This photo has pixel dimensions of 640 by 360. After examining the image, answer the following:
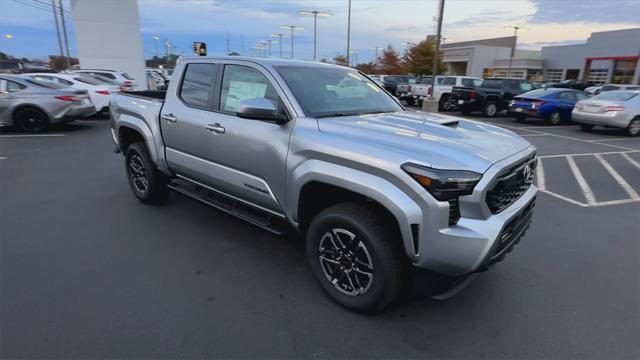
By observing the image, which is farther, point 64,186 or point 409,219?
point 64,186

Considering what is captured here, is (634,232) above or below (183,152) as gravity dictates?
below

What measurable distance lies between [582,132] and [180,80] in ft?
45.1

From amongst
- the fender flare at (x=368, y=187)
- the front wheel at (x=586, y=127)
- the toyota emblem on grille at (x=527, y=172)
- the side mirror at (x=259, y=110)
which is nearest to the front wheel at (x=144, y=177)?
the side mirror at (x=259, y=110)

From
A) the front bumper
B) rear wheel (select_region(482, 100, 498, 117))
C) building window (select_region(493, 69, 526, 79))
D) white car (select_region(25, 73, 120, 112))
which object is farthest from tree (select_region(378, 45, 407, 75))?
the front bumper

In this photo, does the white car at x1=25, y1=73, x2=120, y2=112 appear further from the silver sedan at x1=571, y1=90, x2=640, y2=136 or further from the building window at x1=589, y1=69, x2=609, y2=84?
the building window at x1=589, y1=69, x2=609, y2=84

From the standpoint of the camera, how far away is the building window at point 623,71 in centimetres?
3978

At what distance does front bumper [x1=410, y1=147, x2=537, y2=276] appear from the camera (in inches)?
91.2

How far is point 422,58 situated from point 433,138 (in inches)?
1851

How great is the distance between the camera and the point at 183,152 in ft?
13.6

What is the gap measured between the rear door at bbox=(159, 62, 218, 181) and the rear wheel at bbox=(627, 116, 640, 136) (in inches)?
537

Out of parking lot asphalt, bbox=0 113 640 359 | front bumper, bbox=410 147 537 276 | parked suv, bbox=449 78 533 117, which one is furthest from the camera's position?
parked suv, bbox=449 78 533 117

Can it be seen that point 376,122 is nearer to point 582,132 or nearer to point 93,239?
point 93,239

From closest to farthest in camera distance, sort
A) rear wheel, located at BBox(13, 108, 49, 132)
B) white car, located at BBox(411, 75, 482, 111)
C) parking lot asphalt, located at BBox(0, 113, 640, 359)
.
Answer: parking lot asphalt, located at BBox(0, 113, 640, 359) < rear wheel, located at BBox(13, 108, 49, 132) < white car, located at BBox(411, 75, 482, 111)

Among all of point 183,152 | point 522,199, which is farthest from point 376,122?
point 183,152
